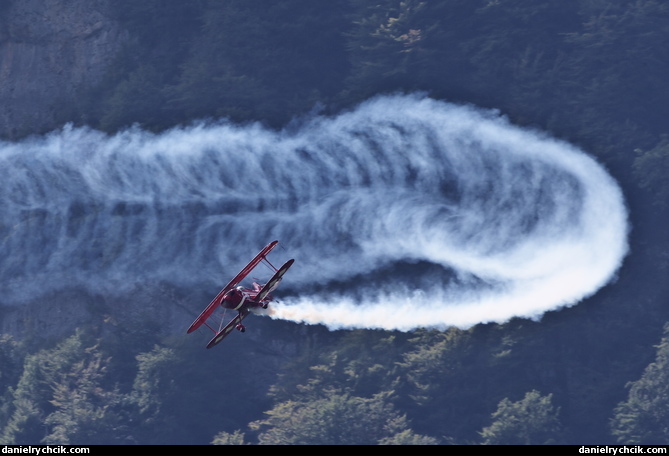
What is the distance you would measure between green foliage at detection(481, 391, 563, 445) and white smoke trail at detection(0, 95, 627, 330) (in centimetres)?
888

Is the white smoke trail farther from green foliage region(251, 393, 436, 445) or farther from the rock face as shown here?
the rock face

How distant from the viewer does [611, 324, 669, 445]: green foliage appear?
7875cm

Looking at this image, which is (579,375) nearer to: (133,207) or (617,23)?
(617,23)

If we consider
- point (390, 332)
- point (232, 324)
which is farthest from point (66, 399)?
point (232, 324)

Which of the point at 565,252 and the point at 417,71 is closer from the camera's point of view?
the point at 565,252

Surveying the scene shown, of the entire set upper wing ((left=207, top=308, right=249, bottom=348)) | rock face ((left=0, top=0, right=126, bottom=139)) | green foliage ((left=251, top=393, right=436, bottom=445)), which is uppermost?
rock face ((left=0, top=0, right=126, bottom=139))

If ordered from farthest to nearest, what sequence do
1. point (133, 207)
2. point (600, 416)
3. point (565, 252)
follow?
point (600, 416)
point (133, 207)
point (565, 252)

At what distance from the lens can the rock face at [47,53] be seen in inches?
3238

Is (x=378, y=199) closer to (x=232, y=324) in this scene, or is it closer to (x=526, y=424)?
(x=232, y=324)

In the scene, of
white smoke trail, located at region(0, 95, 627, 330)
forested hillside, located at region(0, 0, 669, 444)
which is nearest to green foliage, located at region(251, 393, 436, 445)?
forested hillside, located at region(0, 0, 669, 444)

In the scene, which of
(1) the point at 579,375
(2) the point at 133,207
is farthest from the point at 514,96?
(2) the point at 133,207

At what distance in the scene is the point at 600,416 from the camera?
266ft

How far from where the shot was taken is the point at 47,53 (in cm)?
8294
